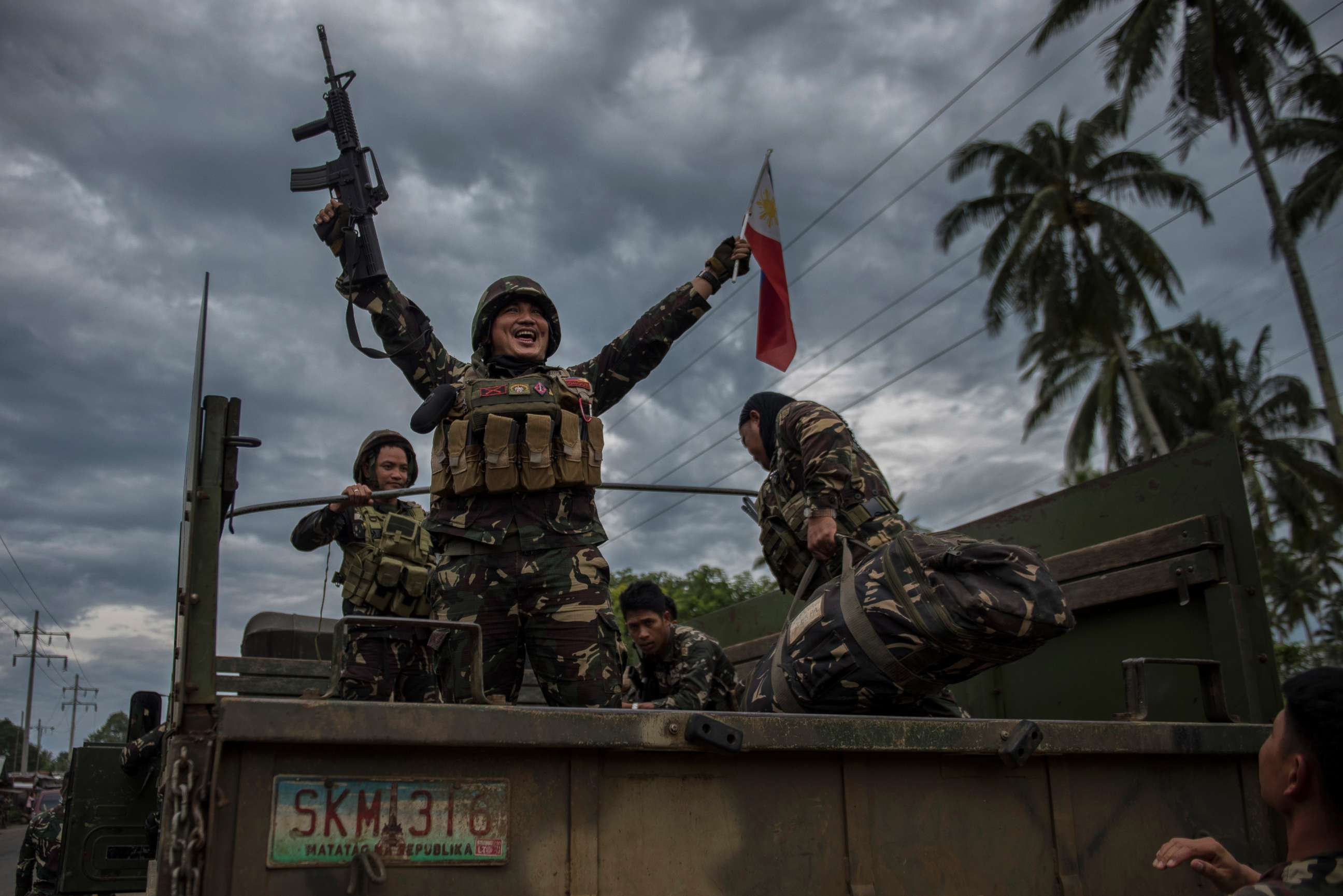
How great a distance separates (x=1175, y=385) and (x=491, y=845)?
29.1 m

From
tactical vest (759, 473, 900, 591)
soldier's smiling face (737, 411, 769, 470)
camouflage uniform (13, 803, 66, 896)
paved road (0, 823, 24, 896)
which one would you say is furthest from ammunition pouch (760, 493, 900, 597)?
paved road (0, 823, 24, 896)

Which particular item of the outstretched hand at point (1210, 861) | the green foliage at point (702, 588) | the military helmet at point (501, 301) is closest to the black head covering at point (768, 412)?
the military helmet at point (501, 301)

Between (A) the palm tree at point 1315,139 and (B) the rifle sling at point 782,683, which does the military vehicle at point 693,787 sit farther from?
(A) the palm tree at point 1315,139

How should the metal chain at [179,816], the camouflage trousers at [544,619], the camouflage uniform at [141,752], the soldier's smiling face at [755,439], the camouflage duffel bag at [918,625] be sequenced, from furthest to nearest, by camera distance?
the soldier's smiling face at [755,439] → the camouflage uniform at [141,752] → the camouflage trousers at [544,619] → the camouflage duffel bag at [918,625] → the metal chain at [179,816]

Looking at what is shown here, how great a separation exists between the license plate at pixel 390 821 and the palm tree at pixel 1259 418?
80.6 ft

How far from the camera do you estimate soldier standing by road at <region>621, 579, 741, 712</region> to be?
456 centimetres

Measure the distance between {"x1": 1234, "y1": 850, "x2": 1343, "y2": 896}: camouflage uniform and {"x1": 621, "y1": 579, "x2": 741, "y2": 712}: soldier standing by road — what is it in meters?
2.87

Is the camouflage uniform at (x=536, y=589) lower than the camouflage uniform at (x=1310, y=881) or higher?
higher

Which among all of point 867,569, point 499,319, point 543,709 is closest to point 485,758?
point 543,709

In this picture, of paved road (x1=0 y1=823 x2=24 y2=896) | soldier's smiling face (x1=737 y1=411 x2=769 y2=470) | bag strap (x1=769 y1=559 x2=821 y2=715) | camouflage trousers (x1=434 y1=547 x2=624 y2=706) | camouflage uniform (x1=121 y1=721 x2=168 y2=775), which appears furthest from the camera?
paved road (x1=0 y1=823 x2=24 y2=896)

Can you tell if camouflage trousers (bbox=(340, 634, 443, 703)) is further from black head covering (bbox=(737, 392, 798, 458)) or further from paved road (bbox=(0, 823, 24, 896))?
paved road (bbox=(0, 823, 24, 896))

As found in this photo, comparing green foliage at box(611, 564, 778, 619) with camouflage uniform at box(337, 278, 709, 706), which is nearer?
camouflage uniform at box(337, 278, 709, 706)

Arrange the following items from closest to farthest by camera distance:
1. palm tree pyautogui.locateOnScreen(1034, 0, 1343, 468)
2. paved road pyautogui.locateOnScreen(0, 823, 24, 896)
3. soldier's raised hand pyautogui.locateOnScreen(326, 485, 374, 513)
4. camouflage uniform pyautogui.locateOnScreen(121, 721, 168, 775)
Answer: soldier's raised hand pyautogui.locateOnScreen(326, 485, 374, 513), camouflage uniform pyautogui.locateOnScreen(121, 721, 168, 775), paved road pyautogui.locateOnScreen(0, 823, 24, 896), palm tree pyautogui.locateOnScreen(1034, 0, 1343, 468)

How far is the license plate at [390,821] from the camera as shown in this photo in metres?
1.71
